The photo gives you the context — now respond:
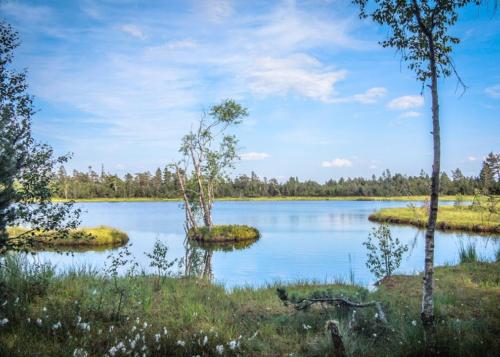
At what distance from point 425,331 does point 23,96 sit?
1004 cm

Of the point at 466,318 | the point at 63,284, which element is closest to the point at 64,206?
the point at 63,284

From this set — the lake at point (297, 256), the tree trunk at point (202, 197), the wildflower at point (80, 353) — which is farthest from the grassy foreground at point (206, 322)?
the tree trunk at point (202, 197)

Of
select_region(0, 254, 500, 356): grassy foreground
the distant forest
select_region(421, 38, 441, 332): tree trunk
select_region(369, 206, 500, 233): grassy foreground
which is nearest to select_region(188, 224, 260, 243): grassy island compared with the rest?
select_region(369, 206, 500, 233): grassy foreground

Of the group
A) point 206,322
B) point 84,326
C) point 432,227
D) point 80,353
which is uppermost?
point 432,227

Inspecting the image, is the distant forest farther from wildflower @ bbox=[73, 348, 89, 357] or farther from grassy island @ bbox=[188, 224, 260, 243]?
wildflower @ bbox=[73, 348, 89, 357]

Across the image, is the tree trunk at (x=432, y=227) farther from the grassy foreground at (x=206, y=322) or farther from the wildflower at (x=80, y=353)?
the wildflower at (x=80, y=353)

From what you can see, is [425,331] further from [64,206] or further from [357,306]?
[64,206]

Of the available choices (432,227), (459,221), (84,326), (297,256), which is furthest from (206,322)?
(459,221)

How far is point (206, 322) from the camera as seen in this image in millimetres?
8219

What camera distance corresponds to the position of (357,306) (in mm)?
8758

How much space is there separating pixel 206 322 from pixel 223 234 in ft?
119

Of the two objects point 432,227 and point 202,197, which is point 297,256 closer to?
point 202,197

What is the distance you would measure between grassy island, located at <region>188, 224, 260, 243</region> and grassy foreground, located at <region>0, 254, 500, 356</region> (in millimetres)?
31250

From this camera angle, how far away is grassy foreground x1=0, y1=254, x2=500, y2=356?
21.4 ft
